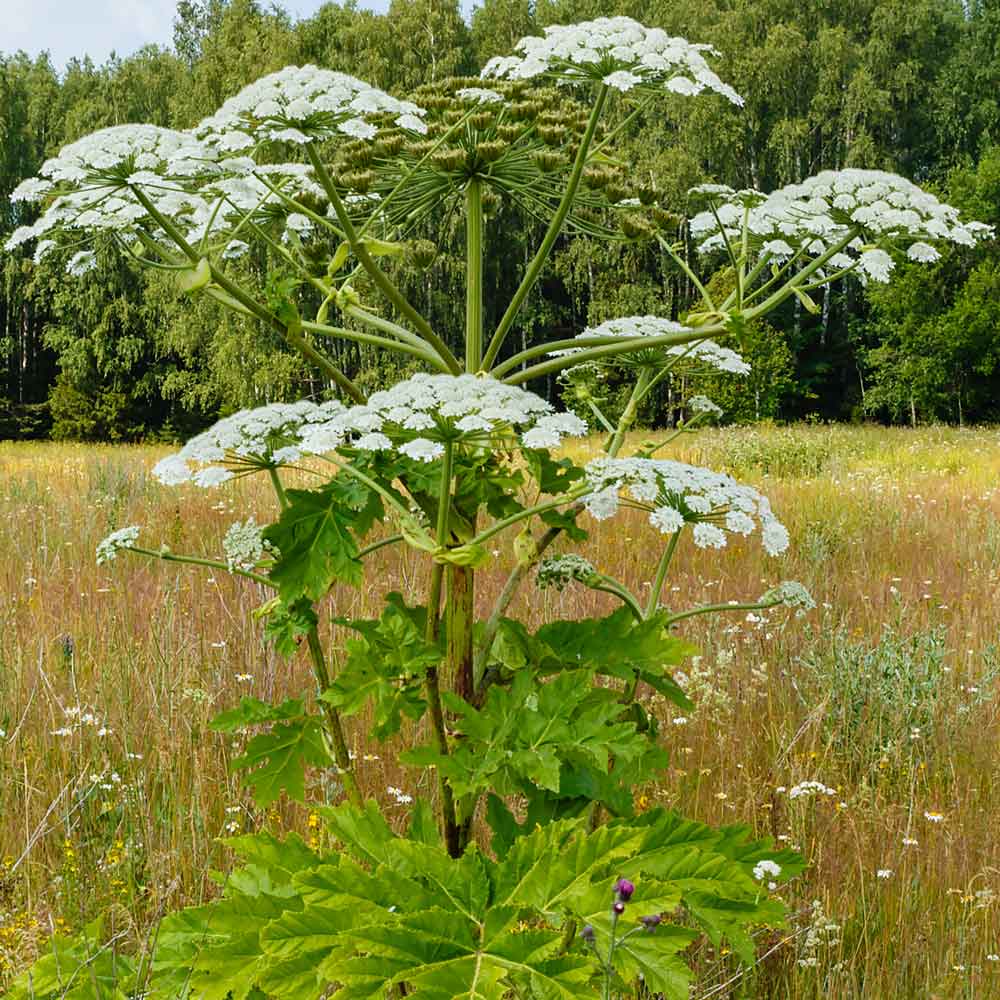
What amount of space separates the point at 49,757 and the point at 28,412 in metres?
37.5

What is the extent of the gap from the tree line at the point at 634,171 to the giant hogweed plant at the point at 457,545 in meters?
23.7

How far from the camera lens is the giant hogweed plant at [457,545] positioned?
5.30ft

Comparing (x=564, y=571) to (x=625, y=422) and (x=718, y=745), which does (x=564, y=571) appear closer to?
(x=625, y=422)

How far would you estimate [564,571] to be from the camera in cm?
230

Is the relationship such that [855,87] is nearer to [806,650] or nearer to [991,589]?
[991,589]

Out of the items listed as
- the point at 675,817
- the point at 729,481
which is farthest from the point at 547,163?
the point at 675,817

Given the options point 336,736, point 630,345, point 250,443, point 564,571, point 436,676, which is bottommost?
point 336,736

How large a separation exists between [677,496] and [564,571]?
0.35 metres

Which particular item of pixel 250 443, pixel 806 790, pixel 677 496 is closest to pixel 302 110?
pixel 250 443

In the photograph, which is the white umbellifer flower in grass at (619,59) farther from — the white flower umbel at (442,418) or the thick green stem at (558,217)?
the white flower umbel at (442,418)

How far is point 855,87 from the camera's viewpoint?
1253 inches

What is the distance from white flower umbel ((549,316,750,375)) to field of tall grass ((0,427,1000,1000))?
3.88 ft

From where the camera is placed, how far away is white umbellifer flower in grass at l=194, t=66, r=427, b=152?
201 cm

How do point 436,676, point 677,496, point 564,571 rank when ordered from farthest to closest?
point 564,571 → point 677,496 → point 436,676
